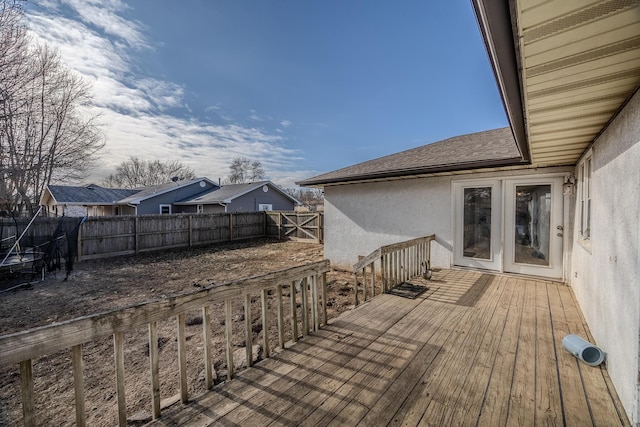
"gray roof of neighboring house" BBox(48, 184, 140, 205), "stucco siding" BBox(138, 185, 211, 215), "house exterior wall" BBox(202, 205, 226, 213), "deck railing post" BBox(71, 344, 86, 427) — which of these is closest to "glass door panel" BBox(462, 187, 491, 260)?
"deck railing post" BBox(71, 344, 86, 427)

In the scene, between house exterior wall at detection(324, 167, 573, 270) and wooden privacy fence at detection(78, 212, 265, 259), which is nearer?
house exterior wall at detection(324, 167, 573, 270)

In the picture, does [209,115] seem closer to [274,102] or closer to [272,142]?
[274,102]

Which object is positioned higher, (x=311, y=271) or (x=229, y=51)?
(x=229, y=51)

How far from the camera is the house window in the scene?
365 cm

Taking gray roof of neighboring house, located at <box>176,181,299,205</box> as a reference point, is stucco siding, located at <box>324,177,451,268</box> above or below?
below

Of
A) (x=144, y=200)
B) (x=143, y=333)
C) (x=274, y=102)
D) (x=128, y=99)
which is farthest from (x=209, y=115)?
(x=143, y=333)

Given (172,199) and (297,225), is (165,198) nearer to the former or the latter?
(172,199)

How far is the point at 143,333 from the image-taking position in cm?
416

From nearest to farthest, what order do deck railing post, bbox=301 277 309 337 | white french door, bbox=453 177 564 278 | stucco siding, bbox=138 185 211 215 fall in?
deck railing post, bbox=301 277 309 337, white french door, bbox=453 177 564 278, stucco siding, bbox=138 185 211 215

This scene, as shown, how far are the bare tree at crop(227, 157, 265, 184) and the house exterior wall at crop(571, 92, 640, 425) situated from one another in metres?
37.9

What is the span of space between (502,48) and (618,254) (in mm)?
1991

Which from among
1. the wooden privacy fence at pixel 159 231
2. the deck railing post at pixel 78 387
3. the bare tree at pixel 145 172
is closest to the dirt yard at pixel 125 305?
the deck railing post at pixel 78 387

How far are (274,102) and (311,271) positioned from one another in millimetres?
12884

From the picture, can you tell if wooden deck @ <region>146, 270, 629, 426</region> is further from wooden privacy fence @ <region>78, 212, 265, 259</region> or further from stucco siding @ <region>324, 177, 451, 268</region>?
wooden privacy fence @ <region>78, 212, 265, 259</region>
